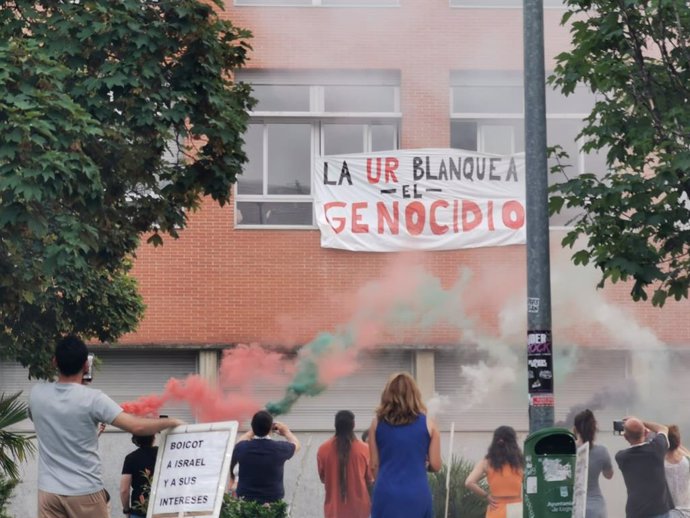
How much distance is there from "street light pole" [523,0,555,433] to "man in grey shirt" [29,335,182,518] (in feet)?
11.8

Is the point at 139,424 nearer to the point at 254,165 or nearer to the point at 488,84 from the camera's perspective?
the point at 254,165

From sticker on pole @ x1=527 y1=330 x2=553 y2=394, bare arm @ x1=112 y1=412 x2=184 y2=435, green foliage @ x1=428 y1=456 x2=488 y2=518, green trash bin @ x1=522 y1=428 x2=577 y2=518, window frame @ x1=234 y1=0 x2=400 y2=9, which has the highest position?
window frame @ x1=234 y1=0 x2=400 y2=9

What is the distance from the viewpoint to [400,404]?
25.2ft

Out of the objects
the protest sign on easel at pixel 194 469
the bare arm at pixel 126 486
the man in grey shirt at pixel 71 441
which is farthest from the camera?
the bare arm at pixel 126 486

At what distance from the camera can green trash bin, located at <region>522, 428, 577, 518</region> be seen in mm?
8516

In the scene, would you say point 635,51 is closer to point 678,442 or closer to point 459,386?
point 678,442

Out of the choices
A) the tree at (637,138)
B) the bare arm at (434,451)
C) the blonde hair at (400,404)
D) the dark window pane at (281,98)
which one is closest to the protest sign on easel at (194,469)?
the blonde hair at (400,404)

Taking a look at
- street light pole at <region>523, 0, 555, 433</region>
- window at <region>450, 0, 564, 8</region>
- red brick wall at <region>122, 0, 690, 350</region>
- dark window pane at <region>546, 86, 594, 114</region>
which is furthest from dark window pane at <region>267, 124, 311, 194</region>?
street light pole at <region>523, 0, 555, 433</region>

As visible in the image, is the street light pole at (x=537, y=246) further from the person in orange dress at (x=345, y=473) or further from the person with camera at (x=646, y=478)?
the person in orange dress at (x=345, y=473)

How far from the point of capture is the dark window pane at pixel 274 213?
62.3ft

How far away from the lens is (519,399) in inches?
747

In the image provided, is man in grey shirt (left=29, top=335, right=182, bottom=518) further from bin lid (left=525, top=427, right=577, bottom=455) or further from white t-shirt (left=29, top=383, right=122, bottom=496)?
bin lid (left=525, top=427, right=577, bottom=455)

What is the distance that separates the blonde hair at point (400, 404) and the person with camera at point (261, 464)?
81.8 inches

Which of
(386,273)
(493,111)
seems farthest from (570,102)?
(386,273)
